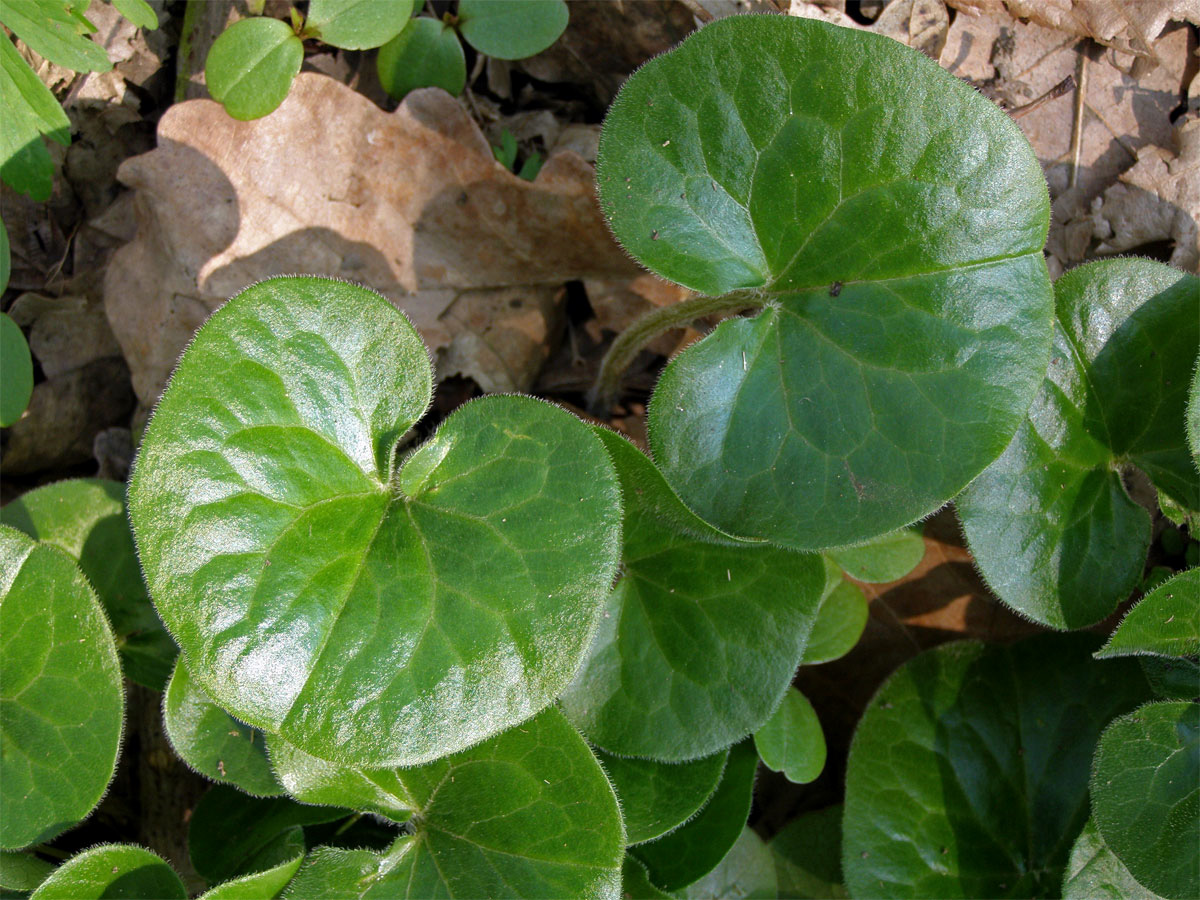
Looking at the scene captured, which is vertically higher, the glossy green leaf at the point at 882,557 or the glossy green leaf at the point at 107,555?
the glossy green leaf at the point at 882,557

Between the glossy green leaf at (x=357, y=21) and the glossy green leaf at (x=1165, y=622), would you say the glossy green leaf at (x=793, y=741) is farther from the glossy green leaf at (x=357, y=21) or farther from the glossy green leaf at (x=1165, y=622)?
the glossy green leaf at (x=357, y=21)

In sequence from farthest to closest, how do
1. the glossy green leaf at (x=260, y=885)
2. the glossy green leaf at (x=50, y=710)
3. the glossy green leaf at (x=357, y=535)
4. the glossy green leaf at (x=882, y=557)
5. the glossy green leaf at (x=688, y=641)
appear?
the glossy green leaf at (x=882, y=557) < the glossy green leaf at (x=688, y=641) < the glossy green leaf at (x=50, y=710) < the glossy green leaf at (x=260, y=885) < the glossy green leaf at (x=357, y=535)

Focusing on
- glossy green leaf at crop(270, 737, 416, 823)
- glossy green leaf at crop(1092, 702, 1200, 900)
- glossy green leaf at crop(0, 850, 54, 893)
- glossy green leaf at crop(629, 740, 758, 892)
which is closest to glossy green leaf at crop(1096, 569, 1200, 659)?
glossy green leaf at crop(1092, 702, 1200, 900)

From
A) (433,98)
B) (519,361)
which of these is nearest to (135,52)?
(433,98)

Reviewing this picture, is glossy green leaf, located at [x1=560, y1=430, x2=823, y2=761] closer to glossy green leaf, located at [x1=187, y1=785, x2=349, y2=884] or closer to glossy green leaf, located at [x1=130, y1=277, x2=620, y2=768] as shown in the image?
glossy green leaf, located at [x1=130, y1=277, x2=620, y2=768]

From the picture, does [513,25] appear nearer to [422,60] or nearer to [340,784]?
[422,60]

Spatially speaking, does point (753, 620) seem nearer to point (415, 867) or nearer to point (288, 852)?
point (415, 867)

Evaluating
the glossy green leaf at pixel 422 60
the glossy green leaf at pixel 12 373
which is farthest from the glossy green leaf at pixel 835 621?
the glossy green leaf at pixel 12 373
